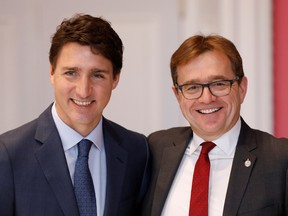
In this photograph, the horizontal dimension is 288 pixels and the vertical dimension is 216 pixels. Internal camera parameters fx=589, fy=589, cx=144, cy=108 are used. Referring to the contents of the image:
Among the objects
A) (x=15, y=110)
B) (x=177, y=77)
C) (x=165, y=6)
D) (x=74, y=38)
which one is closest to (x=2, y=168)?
(x=74, y=38)

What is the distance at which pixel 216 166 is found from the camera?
6.57ft

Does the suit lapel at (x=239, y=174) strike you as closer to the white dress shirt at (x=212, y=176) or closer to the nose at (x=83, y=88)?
the white dress shirt at (x=212, y=176)

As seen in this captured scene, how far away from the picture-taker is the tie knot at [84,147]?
1954 millimetres

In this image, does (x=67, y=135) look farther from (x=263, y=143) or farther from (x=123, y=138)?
(x=263, y=143)

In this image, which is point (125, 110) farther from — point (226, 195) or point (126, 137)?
point (226, 195)

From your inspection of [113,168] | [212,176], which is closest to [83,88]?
[113,168]

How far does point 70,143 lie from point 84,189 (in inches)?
6.5

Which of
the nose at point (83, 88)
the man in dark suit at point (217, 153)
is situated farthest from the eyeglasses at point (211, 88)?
the nose at point (83, 88)

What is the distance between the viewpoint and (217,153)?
2031 mm

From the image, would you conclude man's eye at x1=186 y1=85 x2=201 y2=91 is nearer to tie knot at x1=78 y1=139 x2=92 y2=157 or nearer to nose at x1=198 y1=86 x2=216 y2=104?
nose at x1=198 y1=86 x2=216 y2=104

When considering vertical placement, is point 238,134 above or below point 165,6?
below

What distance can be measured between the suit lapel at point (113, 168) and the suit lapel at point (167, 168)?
0.45 ft

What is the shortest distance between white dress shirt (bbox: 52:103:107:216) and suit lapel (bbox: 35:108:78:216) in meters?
0.04

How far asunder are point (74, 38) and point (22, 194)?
1.73ft
